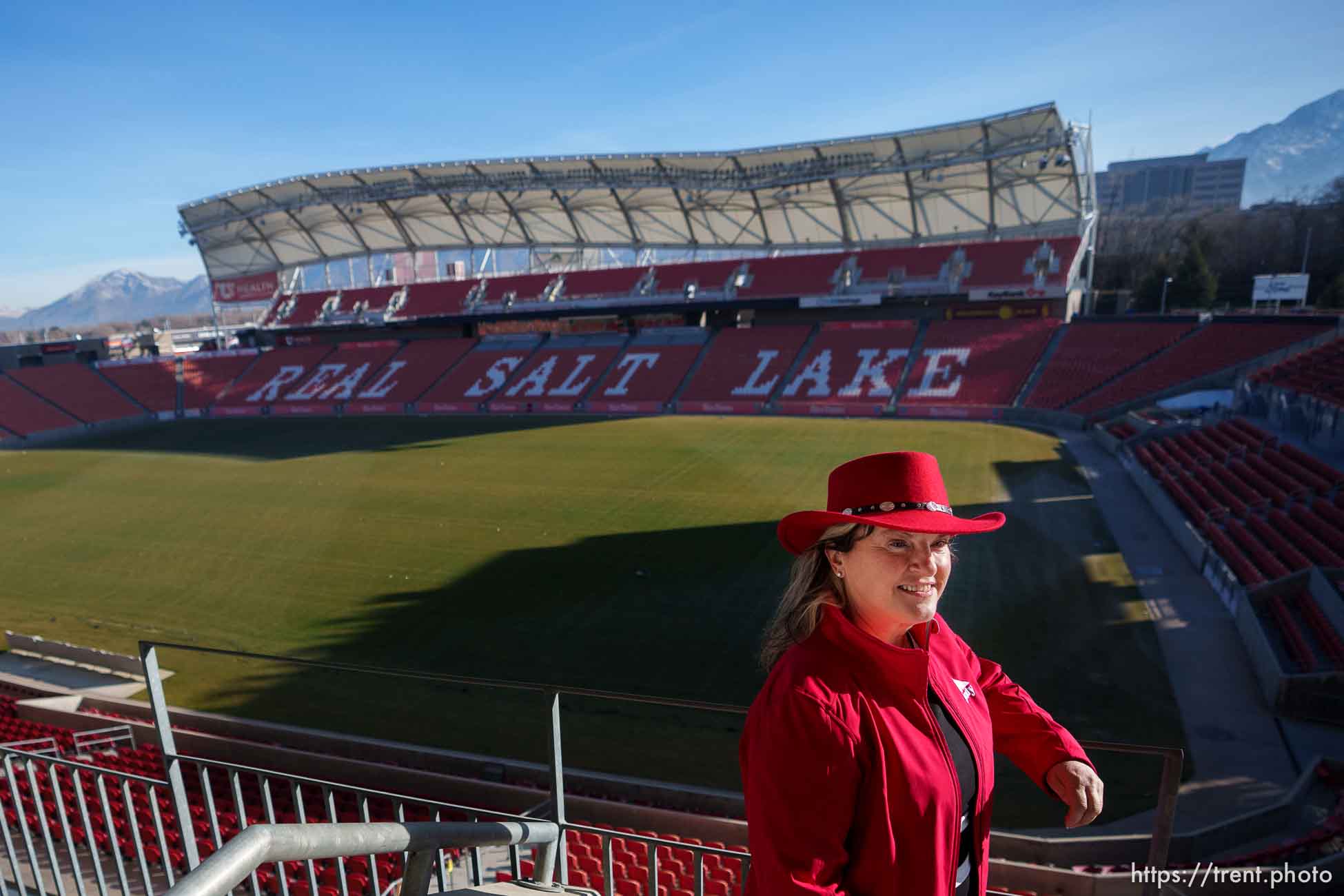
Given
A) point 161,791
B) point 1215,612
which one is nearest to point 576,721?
point 161,791

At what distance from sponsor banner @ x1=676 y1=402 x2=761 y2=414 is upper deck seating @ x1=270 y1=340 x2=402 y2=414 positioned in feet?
71.0

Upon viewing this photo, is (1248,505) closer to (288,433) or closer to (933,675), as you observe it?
(933,675)

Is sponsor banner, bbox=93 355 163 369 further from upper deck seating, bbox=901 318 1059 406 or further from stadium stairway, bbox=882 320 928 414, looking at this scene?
upper deck seating, bbox=901 318 1059 406

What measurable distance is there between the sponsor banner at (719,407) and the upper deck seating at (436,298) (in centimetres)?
2051

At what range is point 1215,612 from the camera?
39.6ft

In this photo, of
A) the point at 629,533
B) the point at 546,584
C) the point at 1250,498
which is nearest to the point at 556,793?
the point at 546,584

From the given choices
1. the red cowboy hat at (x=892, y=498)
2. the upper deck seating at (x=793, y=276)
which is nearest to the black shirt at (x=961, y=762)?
the red cowboy hat at (x=892, y=498)

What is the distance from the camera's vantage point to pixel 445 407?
134ft

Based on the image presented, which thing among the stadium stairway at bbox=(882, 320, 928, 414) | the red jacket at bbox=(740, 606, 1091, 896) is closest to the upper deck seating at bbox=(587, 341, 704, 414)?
the stadium stairway at bbox=(882, 320, 928, 414)

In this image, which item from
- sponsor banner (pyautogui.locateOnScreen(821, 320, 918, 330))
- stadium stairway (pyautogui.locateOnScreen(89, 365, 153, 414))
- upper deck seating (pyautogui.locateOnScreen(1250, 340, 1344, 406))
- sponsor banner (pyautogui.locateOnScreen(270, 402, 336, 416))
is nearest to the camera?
upper deck seating (pyautogui.locateOnScreen(1250, 340, 1344, 406))

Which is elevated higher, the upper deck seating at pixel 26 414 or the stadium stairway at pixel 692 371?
the stadium stairway at pixel 692 371

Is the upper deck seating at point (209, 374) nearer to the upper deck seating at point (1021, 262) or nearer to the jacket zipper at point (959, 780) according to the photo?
the upper deck seating at point (1021, 262)

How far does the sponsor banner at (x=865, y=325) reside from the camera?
3812 centimetres

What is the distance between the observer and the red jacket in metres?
1.66
